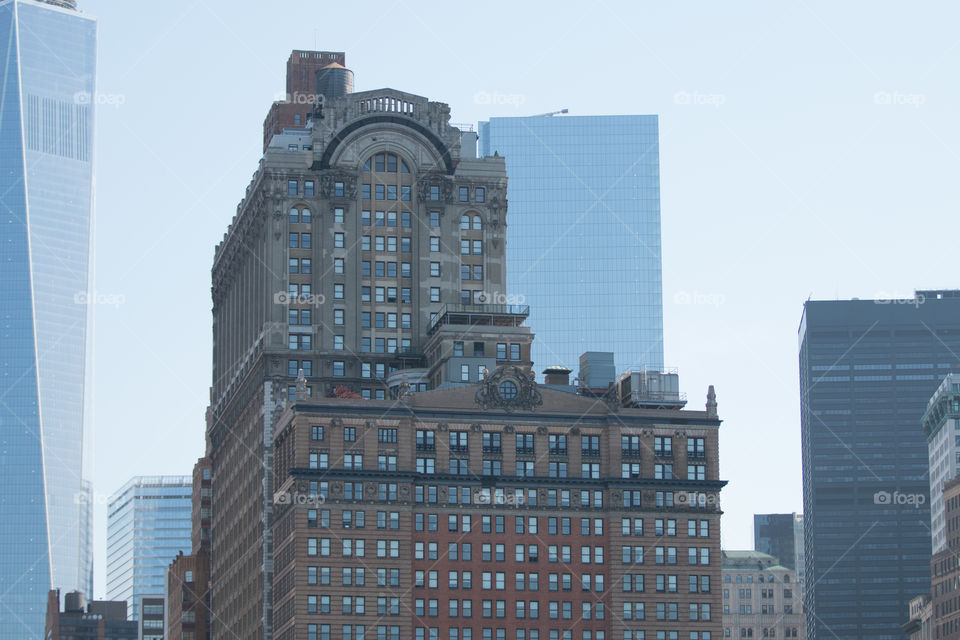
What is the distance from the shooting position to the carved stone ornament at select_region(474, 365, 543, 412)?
195 meters

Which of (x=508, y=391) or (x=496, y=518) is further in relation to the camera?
(x=508, y=391)

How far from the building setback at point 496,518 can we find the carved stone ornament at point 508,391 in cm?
19

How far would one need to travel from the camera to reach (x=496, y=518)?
627ft

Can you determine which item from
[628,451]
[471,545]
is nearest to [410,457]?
[471,545]

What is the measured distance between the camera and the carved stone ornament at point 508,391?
19512cm

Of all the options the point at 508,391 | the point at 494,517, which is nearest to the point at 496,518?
the point at 494,517

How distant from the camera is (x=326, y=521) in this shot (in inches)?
7333

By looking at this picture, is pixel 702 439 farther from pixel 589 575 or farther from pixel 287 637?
pixel 287 637

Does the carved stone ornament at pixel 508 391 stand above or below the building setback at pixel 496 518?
above

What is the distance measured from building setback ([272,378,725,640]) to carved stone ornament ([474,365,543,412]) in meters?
0.19

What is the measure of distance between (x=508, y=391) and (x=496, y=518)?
13.2 metres

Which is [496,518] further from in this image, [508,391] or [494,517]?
[508,391]

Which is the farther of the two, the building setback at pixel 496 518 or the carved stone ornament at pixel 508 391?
the carved stone ornament at pixel 508 391

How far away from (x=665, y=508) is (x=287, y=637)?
39350mm
